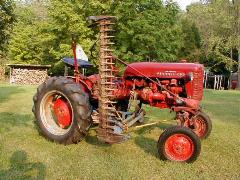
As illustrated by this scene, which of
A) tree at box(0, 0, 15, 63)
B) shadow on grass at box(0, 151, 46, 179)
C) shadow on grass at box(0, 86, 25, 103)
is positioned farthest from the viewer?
shadow on grass at box(0, 86, 25, 103)

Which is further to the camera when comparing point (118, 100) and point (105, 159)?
point (118, 100)

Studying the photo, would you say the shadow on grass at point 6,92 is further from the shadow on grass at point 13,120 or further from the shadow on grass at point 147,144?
the shadow on grass at point 147,144

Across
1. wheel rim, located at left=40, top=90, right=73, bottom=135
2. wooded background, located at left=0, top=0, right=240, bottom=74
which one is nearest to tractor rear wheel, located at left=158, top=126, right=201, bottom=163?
wheel rim, located at left=40, top=90, right=73, bottom=135

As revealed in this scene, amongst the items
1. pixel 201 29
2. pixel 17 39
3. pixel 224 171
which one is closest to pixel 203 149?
pixel 224 171

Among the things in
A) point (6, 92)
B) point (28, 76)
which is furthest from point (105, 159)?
point (28, 76)

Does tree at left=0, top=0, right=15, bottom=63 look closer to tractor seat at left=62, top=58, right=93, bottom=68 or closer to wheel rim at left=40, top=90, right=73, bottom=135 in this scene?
tractor seat at left=62, top=58, right=93, bottom=68

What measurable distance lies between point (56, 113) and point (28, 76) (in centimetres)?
3176

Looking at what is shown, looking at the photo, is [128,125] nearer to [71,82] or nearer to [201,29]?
[71,82]

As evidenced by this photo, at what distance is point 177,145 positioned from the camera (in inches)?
229

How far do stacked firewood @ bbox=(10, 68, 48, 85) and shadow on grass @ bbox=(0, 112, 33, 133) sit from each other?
27790 millimetres

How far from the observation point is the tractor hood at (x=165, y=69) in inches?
268

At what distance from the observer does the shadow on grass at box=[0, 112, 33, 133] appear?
27.1 feet

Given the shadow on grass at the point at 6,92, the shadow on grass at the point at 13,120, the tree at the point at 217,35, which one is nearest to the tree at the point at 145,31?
the tree at the point at 217,35

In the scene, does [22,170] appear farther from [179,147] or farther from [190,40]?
[190,40]
